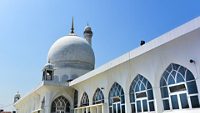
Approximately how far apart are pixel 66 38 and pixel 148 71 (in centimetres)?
1288

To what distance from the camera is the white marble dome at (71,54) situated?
19031 mm

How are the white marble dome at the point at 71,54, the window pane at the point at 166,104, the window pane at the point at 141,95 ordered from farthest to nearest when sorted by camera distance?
the white marble dome at the point at 71,54 < the window pane at the point at 141,95 < the window pane at the point at 166,104

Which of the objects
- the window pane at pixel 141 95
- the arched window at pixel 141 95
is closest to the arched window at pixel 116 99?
the arched window at pixel 141 95

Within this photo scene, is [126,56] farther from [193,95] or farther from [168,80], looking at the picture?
[193,95]

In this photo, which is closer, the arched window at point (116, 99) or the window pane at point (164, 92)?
the window pane at point (164, 92)

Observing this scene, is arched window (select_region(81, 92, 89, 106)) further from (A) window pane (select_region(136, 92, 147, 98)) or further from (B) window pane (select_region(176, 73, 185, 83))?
(B) window pane (select_region(176, 73, 185, 83))

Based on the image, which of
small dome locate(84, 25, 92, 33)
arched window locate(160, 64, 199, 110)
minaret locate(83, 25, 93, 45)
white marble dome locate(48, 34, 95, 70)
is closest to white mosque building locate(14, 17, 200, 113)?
arched window locate(160, 64, 199, 110)

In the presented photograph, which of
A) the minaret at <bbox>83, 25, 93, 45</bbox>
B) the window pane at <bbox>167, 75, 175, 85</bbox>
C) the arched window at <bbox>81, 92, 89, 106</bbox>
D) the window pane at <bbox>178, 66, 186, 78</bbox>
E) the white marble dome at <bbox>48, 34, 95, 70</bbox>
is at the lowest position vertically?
the arched window at <bbox>81, 92, 89, 106</bbox>

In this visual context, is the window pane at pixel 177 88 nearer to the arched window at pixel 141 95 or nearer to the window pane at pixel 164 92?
the window pane at pixel 164 92

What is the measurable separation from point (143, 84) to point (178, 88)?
76.9 inches

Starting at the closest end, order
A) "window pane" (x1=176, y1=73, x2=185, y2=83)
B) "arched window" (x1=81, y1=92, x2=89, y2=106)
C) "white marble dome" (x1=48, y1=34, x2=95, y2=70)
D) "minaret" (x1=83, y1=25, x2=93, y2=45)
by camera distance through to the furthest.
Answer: "window pane" (x1=176, y1=73, x2=185, y2=83)
"arched window" (x1=81, y1=92, x2=89, y2=106)
"white marble dome" (x1=48, y1=34, x2=95, y2=70)
"minaret" (x1=83, y1=25, x2=93, y2=45)

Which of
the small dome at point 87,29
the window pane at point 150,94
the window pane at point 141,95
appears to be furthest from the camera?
the small dome at point 87,29

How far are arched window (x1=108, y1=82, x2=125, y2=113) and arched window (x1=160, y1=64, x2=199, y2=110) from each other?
276 cm

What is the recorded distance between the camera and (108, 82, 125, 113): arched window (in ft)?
35.4
